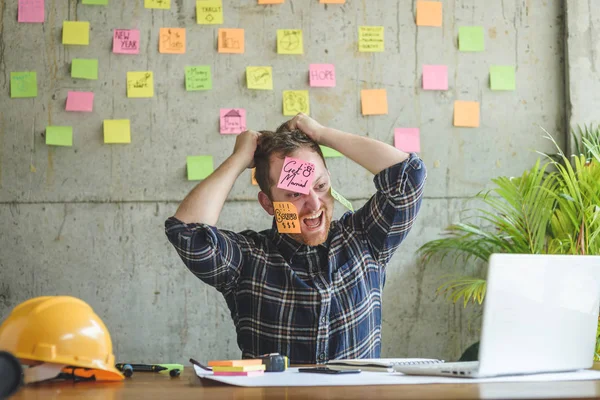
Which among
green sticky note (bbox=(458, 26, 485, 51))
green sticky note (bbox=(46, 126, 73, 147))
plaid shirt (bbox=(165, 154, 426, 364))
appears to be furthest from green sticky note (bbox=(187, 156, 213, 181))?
green sticky note (bbox=(458, 26, 485, 51))

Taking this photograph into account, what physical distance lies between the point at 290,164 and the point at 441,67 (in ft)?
4.41

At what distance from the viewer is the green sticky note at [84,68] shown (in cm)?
283

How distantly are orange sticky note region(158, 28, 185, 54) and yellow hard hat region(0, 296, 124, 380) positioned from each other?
1.83 metres

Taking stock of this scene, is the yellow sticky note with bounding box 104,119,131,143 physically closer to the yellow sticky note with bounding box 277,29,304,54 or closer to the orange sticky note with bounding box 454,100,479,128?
the yellow sticky note with bounding box 277,29,304,54

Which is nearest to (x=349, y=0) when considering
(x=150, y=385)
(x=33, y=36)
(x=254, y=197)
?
(x=254, y=197)

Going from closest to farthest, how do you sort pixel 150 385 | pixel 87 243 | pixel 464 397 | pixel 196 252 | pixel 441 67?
pixel 464 397
pixel 150 385
pixel 196 252
pixel 87 243
pixel 441 67

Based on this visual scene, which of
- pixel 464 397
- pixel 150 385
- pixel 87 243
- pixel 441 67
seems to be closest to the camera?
pixel 464 397

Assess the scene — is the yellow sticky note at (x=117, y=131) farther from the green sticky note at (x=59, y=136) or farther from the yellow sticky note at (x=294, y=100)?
the yellow sticky note at (x=294, y=100)

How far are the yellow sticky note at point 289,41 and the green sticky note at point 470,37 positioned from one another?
69cm

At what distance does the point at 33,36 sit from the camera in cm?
284

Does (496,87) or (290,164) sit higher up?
(496,87)

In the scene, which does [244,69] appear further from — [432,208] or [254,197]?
[432,208]

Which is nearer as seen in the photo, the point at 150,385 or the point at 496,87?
the point at 150,385

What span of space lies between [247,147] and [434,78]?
1.25 metres
